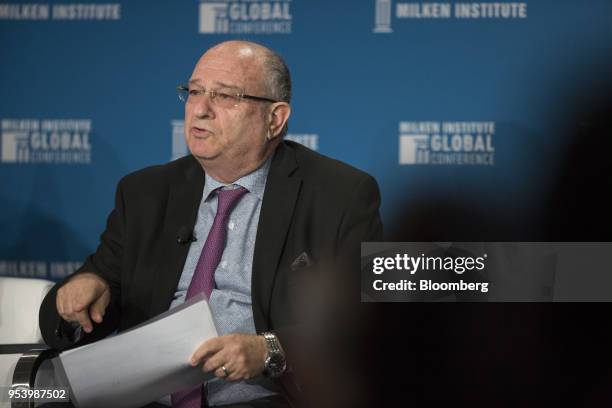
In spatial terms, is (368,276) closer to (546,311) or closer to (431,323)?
(431,323)

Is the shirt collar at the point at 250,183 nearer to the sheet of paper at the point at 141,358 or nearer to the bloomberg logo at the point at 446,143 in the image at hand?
the sheet of paper at the point at 141,358

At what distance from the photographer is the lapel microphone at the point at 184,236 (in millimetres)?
1886

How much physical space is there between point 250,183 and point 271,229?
0.52 feet

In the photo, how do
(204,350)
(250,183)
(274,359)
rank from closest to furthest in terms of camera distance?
(204,350), (274,359), (250,183)

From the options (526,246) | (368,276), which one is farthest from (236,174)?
(526,246)

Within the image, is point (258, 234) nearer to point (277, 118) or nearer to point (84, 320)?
point (277, 118)

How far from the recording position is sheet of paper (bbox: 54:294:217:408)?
4.90 ft

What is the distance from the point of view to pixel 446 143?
280 cm

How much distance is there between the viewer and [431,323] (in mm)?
1827

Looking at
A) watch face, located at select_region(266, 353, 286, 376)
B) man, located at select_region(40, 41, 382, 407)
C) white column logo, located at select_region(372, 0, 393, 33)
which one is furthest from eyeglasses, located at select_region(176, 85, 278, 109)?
white column logo, located at select_region(372, 0, 393, 33)

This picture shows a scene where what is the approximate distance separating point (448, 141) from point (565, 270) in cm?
109

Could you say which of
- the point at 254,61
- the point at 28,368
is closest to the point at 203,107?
the point at 254,61

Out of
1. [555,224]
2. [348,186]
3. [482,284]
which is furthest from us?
[555,224]

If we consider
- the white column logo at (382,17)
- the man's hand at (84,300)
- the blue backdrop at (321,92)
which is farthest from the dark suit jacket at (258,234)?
the white column logo at (382,17)
